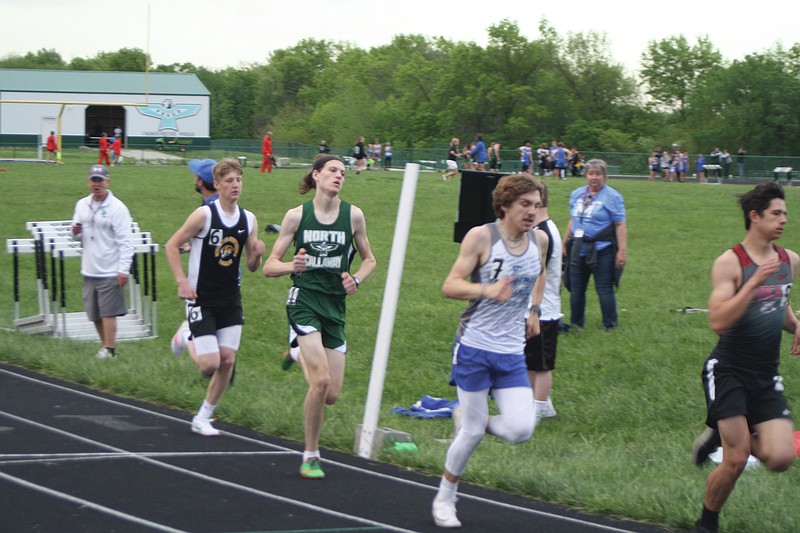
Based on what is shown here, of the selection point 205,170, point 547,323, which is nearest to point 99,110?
point 205,170

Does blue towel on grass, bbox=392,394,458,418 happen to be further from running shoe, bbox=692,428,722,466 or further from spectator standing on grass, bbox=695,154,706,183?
spectator standing on grass, bbox=695,154,706,183

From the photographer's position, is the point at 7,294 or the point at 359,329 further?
the point at 7,294

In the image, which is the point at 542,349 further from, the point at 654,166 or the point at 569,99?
the point at 569,99

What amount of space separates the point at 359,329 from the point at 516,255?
8.97 m

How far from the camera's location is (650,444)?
9117mm

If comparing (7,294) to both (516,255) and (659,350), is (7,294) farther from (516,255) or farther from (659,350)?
(516,255)

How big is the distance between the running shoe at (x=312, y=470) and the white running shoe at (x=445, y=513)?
125 centimetres

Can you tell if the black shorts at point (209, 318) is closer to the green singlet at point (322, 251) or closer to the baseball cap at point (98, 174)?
the green singlet at point (322, 251)

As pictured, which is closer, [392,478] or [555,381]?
[392,478]

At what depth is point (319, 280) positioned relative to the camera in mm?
7289

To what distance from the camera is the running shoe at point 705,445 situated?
23.1 ft

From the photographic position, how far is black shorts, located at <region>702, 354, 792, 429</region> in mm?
5820

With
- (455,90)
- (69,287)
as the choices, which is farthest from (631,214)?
(455,90)

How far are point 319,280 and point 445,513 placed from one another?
6.44 ft
